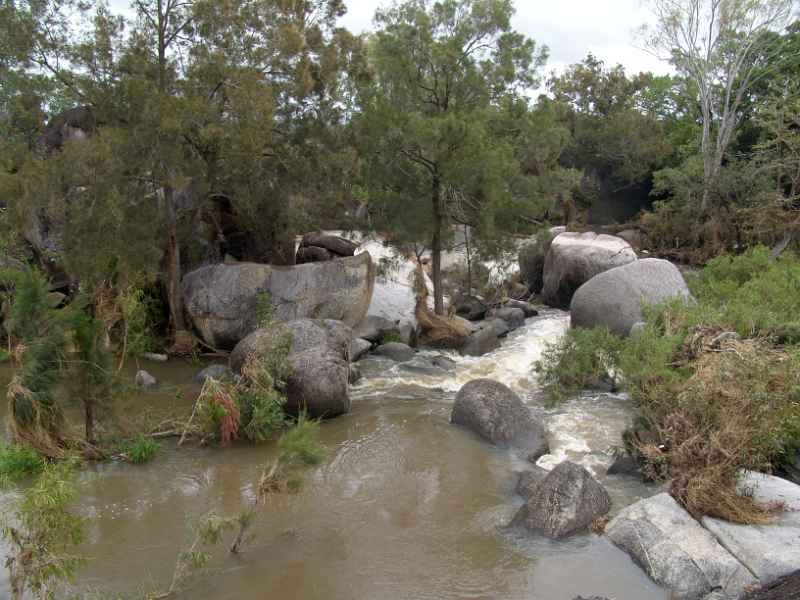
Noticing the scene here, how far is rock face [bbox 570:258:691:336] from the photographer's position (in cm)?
1370

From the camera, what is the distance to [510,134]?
582 inches

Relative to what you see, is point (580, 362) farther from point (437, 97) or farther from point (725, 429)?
point (437, 97)

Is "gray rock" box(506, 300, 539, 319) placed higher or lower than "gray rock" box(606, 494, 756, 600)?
higher

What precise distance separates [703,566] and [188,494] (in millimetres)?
5436

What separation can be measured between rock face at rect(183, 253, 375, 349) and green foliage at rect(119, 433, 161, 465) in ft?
16.9

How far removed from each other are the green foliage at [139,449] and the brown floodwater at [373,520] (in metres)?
0.13

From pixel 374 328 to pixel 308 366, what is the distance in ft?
16.4

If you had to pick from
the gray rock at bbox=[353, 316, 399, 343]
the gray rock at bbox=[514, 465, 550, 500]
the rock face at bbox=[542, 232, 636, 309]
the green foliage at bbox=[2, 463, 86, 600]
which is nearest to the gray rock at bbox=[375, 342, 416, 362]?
the gray rock at bbox=[353, 316, 399, 343]

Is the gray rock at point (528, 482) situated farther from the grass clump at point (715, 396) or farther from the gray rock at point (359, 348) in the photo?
the gray rock at point (359, 348)

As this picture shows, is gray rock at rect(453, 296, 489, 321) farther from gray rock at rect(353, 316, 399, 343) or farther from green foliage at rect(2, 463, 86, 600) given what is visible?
green foliage at rect(2, 463, 86, 600)

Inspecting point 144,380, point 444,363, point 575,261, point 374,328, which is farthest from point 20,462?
point 575,261

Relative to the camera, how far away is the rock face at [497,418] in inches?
366

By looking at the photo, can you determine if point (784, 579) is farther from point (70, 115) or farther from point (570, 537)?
point (70, 115)

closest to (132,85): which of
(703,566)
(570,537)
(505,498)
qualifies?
(505,498)
